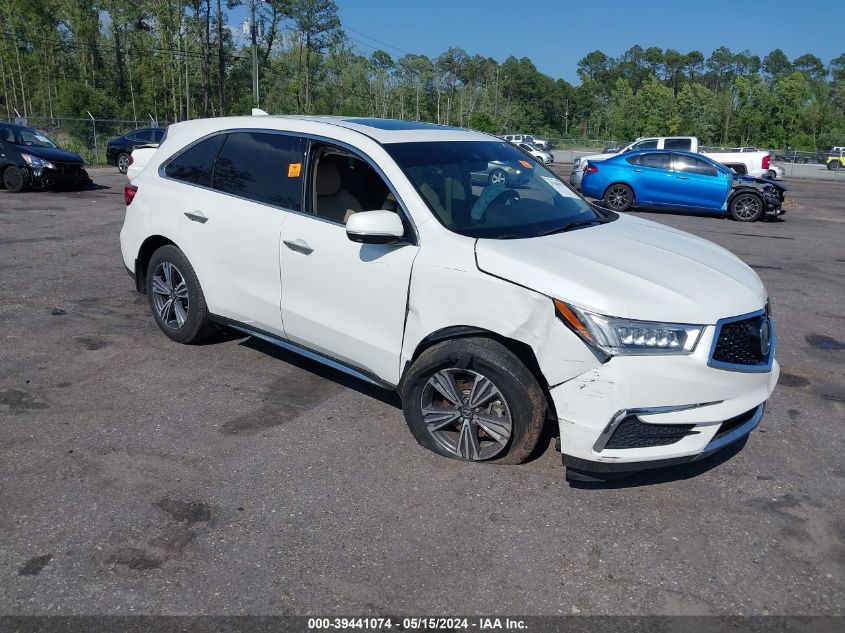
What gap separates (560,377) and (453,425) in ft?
2.66

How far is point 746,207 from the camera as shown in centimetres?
1616

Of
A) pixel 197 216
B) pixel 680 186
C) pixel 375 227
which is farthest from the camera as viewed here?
pixel 680 186

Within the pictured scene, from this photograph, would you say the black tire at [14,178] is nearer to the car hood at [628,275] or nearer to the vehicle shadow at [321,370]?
the vehicle shadow at [321,370]

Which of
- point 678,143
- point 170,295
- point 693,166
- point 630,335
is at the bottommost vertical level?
point 170,295

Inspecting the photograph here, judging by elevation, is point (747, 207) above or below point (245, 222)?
below

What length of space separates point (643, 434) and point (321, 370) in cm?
265

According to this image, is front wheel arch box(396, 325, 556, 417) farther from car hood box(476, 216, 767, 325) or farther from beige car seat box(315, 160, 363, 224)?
beige car seat box(315, 160, 363, 224)

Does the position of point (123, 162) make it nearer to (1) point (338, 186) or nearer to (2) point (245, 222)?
(2) point (245, 222)

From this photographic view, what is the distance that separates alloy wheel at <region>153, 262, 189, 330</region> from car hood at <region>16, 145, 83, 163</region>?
12634 millimetres

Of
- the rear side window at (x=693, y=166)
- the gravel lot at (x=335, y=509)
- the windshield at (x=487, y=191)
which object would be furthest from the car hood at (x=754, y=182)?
the windshield at (x=487, y=191)

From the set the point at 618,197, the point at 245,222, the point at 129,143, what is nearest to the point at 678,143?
the point at 618,197

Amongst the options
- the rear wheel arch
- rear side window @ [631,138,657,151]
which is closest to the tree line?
rear side window @ [631,138,657,151]

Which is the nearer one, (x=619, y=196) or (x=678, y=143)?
(x=619, y=196)

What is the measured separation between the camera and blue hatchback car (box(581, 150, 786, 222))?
1609cm
